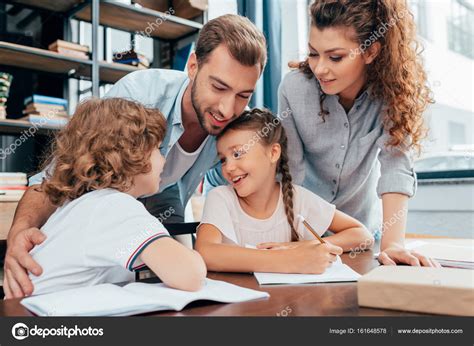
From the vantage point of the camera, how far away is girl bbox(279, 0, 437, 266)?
113cm

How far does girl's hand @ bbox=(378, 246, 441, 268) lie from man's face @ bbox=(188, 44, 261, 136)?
548mm

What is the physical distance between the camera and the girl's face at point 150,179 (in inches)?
36.0

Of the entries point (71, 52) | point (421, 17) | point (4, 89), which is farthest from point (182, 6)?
point (421, 17)

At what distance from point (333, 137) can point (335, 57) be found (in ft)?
0.81

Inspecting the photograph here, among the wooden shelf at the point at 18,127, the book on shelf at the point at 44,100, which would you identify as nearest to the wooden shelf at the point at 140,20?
the book on shelf at the point at 44,100

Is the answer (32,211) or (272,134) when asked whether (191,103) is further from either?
(32,211)

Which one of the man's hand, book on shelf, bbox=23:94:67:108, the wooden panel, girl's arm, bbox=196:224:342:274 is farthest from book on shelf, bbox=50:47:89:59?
girl's arm, bbox=196:224:342:274

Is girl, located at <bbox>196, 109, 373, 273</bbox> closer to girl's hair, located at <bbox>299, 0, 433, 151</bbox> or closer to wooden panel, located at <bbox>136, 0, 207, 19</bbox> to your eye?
girl's hair, located at <bbox>299, 0, 433, 151</bbox>

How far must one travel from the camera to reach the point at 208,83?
1.21 metres

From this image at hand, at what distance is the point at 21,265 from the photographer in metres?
0.77

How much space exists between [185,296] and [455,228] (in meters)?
2.02

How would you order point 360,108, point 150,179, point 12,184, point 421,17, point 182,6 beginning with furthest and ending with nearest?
point 182,6 < point 421,17 < point 12,184 < point 360,108 < point 150,179

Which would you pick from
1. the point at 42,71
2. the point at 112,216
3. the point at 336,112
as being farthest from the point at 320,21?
the point at 42,71
